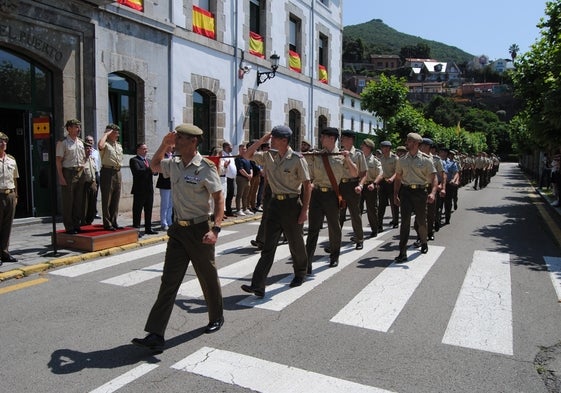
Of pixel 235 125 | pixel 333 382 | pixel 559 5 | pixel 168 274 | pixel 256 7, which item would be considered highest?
pixel 256 7

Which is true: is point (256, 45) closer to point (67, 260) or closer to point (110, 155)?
point (110, 155)

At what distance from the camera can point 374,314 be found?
5.24 metres

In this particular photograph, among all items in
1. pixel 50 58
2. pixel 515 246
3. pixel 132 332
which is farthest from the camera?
pixel 50 58

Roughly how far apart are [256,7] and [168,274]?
1670cm

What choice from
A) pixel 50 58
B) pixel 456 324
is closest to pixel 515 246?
pixel 456 324

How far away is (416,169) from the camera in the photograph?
8141 millimetres

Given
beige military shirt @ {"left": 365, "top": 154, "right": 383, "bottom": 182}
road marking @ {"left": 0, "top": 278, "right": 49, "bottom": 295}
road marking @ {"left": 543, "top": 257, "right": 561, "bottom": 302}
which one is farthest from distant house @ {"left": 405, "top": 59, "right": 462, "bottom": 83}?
road marking @ {"left": 0, "top": 278, "right": 49, "bottom": 295}

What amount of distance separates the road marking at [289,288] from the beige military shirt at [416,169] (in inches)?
60.2

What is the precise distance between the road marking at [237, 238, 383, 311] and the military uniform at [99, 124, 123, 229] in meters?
3.99

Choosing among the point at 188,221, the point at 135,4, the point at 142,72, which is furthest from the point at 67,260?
the point at 135,4

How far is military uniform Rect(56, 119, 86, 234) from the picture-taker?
27.6ft

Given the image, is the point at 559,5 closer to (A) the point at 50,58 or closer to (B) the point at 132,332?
(A) the point at 50,58

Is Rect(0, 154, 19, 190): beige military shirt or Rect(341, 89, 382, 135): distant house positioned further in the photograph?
Rect(341, 89, 382, 135): distant house

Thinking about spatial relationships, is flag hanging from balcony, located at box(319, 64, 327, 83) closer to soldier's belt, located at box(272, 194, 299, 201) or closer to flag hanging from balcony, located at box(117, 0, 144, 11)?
flag hanging from balcony, located at box(117, 0, 144, 11)
